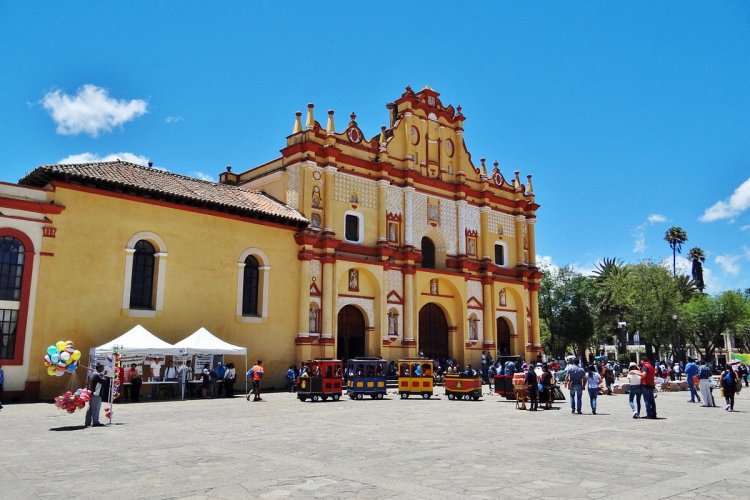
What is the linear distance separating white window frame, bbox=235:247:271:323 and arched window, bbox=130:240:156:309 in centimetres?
407

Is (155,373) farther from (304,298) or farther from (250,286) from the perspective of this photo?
(304,298)

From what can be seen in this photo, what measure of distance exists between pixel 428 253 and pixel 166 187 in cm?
1739

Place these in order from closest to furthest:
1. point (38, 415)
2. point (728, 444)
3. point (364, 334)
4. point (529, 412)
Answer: point (728, 444), point (38, 415), point (529, 412), point (364, 334)

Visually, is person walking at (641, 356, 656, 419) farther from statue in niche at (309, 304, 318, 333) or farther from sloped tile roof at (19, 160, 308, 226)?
sloped tile roof at (19, 160, 308, 226)

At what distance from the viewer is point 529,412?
18.8 metres

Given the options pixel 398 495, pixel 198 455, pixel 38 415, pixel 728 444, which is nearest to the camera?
pixel 398 495

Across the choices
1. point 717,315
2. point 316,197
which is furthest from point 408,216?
point 717,315

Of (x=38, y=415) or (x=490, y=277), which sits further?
(x=490, y=277)

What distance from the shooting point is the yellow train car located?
83.1 ft

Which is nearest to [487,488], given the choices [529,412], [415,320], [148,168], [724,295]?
[529,412]

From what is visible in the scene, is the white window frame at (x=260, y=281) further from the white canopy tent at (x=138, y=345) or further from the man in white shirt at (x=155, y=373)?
the white canopy tent at (x=138, y=345)

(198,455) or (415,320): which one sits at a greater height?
(415,320)

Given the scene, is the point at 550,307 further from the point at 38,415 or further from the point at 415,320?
the point at 38,415

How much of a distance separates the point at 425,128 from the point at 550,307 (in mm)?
25354
